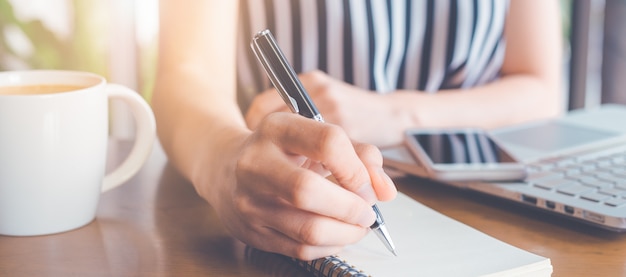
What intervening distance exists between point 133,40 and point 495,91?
151 centimetres

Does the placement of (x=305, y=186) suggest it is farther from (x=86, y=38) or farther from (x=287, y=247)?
(x=86, y=38)

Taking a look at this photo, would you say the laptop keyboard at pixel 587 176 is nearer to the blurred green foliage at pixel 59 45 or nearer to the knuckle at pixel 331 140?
the knuckle at pixel 331 140

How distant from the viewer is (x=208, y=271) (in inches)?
21.5

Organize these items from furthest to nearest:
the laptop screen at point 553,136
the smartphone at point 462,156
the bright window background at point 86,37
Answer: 1. the bright window background at point 86,37
2. the laptop screen at point 553,136
3. the smartphone at point 462,156

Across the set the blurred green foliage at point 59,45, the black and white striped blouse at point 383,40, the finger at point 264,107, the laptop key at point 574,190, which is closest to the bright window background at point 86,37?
the blurred green foliage at point 59,45

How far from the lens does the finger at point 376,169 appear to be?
0.51 meters

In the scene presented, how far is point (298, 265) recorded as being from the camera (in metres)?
0.54

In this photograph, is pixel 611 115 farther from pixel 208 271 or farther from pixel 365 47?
pixel 208 271

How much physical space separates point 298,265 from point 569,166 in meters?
0.34

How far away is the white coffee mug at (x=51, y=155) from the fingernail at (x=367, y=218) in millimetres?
254

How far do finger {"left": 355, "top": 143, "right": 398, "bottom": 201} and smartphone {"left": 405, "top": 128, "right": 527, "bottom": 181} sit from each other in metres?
0.21

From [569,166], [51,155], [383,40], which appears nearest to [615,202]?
[569,166]

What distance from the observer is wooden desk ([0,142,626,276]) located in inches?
21.6

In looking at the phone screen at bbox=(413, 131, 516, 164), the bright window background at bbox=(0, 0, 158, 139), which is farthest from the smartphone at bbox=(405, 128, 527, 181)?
the bright window background at bbox=(0, 0, 158, 139)
